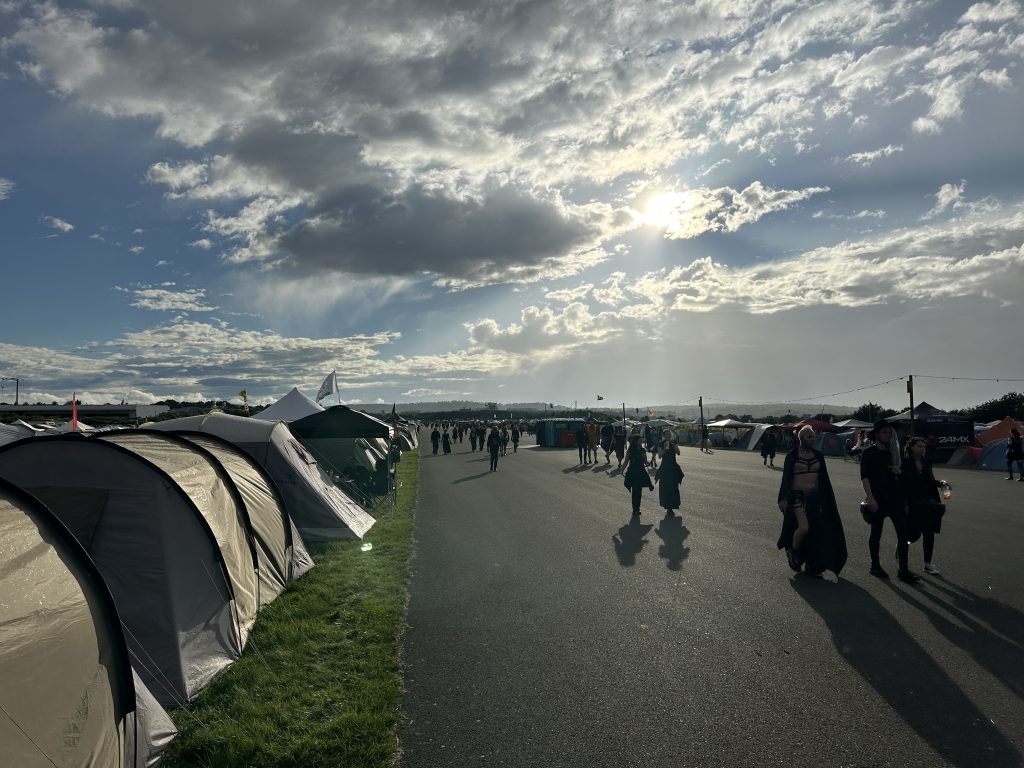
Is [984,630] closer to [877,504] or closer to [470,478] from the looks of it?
[877,504]

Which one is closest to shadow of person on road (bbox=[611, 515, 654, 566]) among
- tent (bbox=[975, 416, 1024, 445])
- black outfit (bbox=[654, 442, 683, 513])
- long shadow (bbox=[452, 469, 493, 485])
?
black outfit (bbox=[654, 442, 683, 513])

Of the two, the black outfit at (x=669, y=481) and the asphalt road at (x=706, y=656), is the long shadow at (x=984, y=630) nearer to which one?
the asphalt road at (x=706, y=656)

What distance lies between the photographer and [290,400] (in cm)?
2319

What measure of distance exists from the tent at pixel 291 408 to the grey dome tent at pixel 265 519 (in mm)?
13066

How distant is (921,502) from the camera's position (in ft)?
26.7

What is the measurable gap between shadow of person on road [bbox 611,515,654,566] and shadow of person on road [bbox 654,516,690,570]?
30 centimetres

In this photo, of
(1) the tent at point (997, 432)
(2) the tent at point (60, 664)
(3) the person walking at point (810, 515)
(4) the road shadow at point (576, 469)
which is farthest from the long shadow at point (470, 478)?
(1) the tent at point (997, 432)

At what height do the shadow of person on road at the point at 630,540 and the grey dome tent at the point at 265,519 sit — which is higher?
the grey dome tent at the point at 265,519

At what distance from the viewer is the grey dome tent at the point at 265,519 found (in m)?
7.89

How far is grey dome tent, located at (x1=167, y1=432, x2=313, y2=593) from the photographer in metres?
7.89

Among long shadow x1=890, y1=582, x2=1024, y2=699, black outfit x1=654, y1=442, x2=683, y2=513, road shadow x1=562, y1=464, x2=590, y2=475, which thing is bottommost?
road shadow x1=562, y1=464, x2=590, y2=475

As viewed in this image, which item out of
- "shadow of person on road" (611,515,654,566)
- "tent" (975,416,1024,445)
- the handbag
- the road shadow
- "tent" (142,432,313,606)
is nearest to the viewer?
"tent" (142,432,313,606)

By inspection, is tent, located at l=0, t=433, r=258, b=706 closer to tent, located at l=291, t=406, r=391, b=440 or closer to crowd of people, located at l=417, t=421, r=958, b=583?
crowd of people, located at l=417, t=421, r=958, b=583

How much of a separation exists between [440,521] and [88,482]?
864cm
